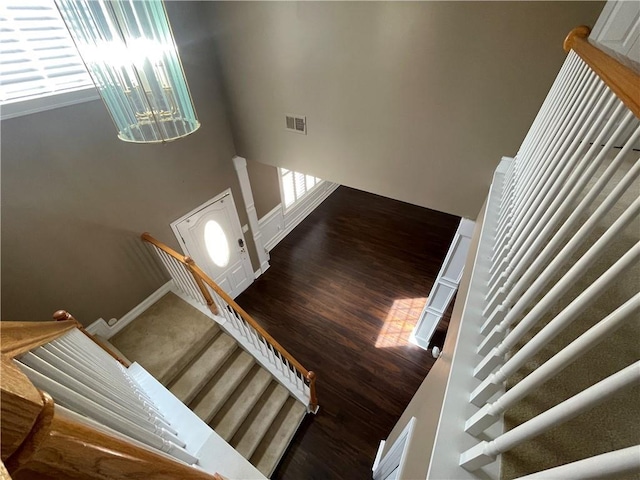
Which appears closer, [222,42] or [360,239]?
[222,42]

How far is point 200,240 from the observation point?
3.73m

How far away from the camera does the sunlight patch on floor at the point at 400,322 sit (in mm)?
3968

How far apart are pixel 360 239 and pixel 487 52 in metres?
4.04

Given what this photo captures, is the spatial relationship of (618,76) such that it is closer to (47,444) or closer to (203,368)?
(47,444)

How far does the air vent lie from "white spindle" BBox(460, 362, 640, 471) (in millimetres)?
2939

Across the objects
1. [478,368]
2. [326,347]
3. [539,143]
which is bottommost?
[326,347]

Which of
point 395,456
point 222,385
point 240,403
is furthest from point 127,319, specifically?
point 395,456

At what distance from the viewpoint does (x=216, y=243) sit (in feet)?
13.1

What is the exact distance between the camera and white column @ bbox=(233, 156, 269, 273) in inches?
153

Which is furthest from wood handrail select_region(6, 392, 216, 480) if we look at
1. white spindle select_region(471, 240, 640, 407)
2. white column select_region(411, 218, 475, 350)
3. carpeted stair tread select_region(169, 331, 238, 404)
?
white column select_region(411, 218, 475, 350)

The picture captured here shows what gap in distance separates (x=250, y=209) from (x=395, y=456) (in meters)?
3.55

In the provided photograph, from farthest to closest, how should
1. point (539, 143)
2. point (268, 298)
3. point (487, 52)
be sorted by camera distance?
1. point (268, 298)
2. point (487, 52)
3. point (539, 143)

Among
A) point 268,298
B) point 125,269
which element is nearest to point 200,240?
point 125,269

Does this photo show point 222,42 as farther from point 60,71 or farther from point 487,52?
point 487,52
